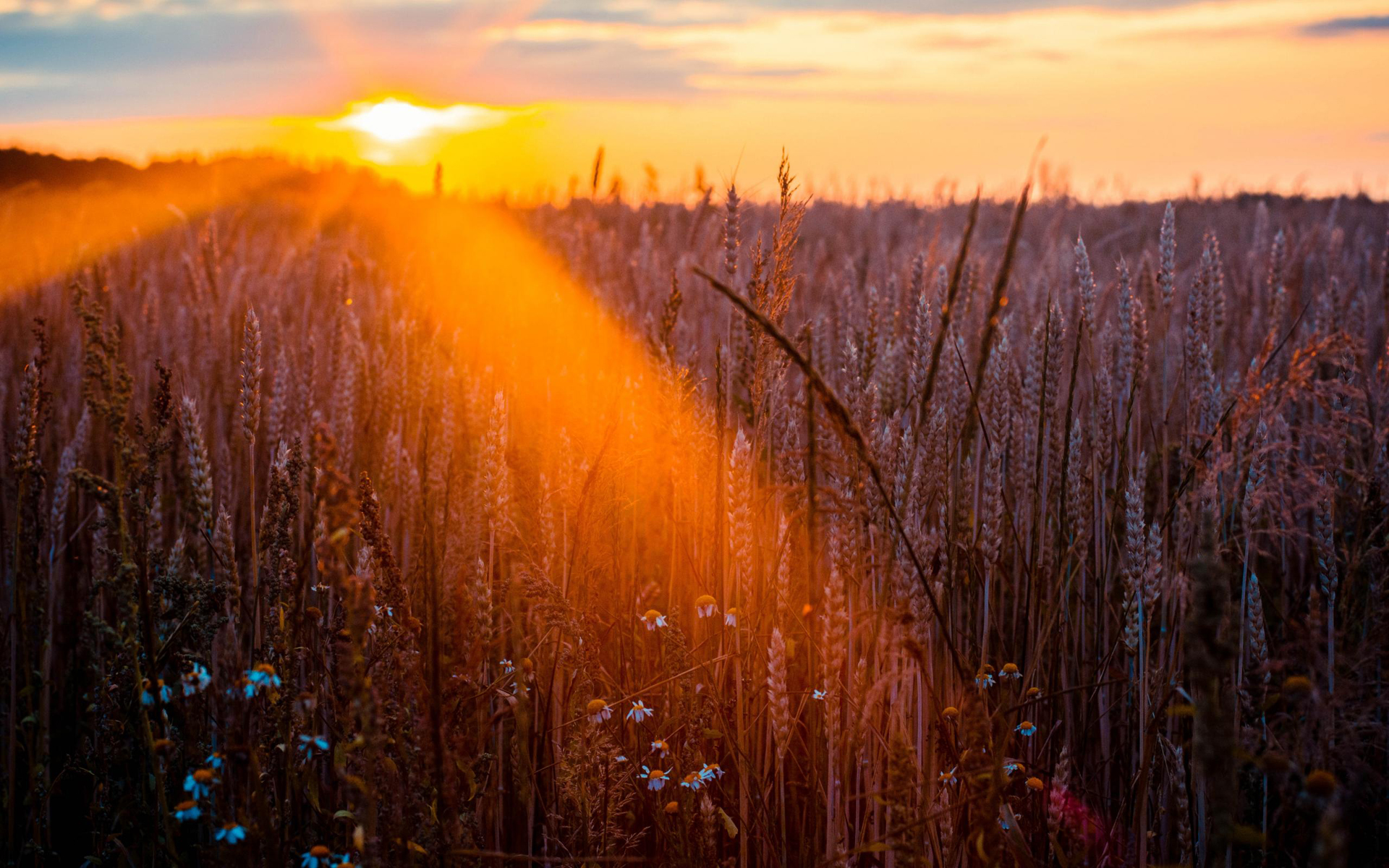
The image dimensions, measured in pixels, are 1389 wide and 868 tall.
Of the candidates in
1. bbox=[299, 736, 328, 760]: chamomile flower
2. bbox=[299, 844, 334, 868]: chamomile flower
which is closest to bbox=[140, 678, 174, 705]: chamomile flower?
bbox=[299, 736, 328, 760]: chamomile flower

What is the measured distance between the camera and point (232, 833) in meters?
1.35

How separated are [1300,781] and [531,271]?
5019 mm

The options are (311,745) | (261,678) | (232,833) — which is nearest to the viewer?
(232,833)

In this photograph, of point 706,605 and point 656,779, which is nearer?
point 656,779

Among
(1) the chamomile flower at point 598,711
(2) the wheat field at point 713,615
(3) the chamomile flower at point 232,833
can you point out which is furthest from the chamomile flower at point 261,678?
(1) the chamomile flower at point 598,711

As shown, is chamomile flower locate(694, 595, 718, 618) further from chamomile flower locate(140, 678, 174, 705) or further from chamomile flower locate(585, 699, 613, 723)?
chamomile flower locate(140, 678, 174, 705)

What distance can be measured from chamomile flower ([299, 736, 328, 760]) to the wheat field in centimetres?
3

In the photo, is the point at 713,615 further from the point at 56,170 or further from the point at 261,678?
the point at 56,170

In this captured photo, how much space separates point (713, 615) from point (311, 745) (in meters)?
0.84

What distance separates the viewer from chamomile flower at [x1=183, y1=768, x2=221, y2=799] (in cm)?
133

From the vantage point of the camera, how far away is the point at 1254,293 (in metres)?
4.53

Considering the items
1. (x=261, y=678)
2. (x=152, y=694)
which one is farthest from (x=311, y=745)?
(x=152, y=694)

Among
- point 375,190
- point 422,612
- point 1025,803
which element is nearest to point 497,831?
point 422,612

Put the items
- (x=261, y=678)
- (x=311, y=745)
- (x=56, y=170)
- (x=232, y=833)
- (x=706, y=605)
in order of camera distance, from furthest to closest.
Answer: (x=56, y=170)
(x=706, y=605)
(x=311, y=745)
(x=261, y=678)
(x=232, y=833)
